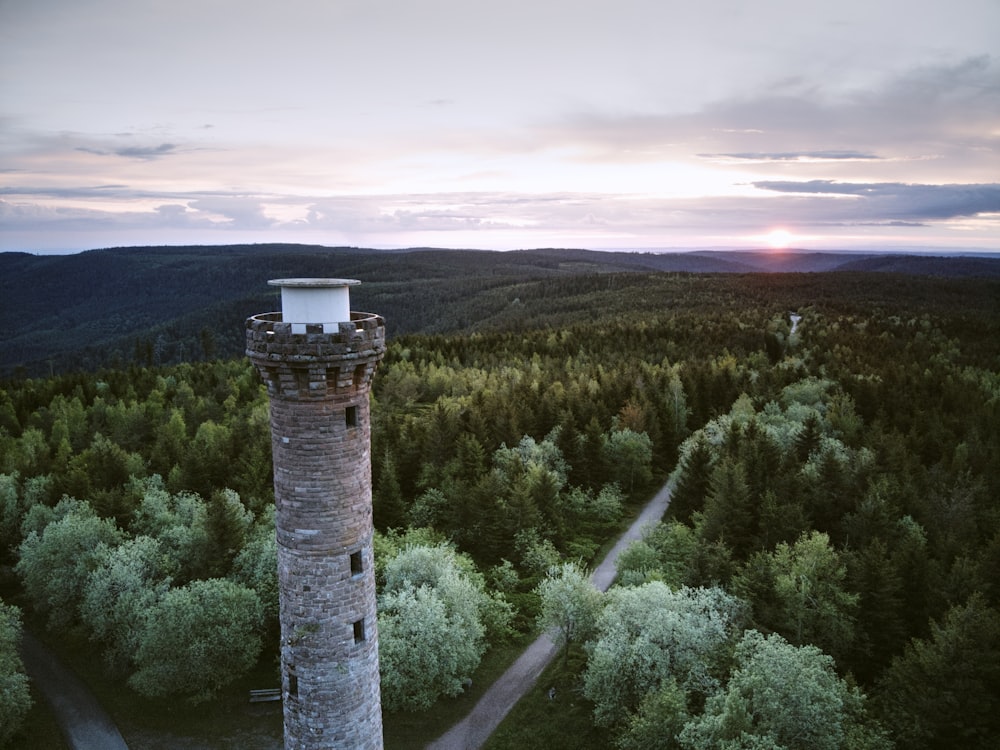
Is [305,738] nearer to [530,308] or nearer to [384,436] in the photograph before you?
[384,436]

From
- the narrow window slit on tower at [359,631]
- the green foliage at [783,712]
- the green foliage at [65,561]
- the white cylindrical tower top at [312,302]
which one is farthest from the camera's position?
the green foliage at [65,561]

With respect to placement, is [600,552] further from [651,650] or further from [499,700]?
[651,650]

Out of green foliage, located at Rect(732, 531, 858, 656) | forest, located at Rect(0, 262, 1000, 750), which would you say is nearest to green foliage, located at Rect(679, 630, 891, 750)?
forest, located at Rect(0, 262, 1000, 750)

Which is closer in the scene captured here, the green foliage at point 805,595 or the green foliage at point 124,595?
the green foliage at point 805,595

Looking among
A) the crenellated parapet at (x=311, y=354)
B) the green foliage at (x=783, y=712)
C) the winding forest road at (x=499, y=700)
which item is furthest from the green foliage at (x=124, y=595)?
the green foliage at (x=783, y=712)

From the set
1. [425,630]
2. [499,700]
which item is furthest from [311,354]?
[499,700]

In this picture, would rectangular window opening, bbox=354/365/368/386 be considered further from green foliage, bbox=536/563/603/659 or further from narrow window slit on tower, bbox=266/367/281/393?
green foliage, bbox=536/563/603/659

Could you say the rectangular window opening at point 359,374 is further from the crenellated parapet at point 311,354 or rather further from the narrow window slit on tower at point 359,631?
the narrow window slit on tower at point 359,631
